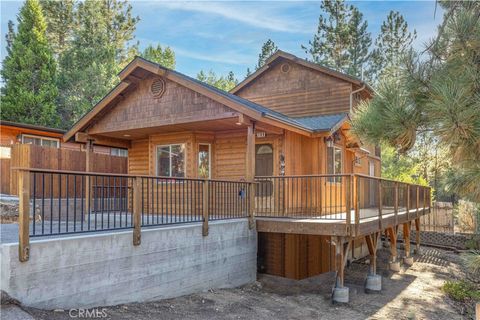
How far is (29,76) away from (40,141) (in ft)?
27.8

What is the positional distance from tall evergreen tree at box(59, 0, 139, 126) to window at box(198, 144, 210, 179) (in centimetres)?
1653

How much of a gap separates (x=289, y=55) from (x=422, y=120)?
1013 cm

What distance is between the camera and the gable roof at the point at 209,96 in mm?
8875

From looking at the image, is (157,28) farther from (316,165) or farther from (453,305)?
(453,305)

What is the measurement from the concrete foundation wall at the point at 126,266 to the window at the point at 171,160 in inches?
139

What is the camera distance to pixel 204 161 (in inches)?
456

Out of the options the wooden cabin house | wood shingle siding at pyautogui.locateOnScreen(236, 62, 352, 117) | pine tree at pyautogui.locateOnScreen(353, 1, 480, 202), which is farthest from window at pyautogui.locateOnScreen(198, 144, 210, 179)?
pine tree at pyautogui.locateOnScreen(353, 1, 480, 202)

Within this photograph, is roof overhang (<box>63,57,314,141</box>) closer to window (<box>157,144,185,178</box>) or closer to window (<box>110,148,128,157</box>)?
window (<box>157,144,185,178</box>)

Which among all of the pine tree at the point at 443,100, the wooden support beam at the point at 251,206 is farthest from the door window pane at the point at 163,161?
the pine tree at the point at 443,100

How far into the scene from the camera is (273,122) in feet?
30.1

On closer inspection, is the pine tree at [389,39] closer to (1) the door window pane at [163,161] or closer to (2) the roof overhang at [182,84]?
(1) the door window pane at [163,161]

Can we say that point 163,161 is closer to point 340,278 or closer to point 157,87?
point 157,87

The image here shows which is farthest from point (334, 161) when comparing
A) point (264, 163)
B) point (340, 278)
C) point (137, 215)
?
point (137, 215)

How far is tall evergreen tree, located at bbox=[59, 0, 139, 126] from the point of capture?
25609 millimetres
